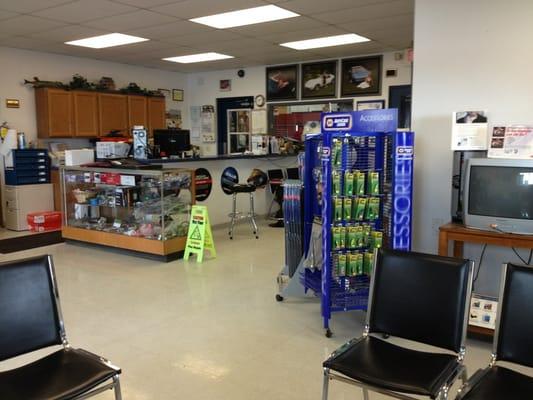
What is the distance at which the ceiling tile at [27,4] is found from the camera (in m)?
4.73

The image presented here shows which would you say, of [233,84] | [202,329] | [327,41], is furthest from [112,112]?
[202,329]

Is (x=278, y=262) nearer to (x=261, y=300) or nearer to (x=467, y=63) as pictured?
(x=261, y=300)

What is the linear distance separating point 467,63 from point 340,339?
222cm

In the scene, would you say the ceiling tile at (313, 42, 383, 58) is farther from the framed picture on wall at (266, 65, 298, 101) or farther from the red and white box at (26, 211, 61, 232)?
the red and white box at (26, 211, 61, 232)

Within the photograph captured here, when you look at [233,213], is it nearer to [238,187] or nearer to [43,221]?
[238,187]

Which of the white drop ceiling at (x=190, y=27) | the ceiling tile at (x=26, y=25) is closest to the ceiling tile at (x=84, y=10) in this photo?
the white drop ceiling at (x=190, y=27)

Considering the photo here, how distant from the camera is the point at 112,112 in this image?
326 inches

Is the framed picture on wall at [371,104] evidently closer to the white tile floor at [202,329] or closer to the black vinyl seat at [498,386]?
the white tile floor at [202,329]

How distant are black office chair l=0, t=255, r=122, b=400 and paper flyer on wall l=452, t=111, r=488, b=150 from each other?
8.72 feet

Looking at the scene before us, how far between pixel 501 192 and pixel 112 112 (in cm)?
694

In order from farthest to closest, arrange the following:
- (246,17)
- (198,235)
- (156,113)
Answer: (156,113) → (246,17) → (198,235)

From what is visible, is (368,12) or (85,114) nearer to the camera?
(368,12)

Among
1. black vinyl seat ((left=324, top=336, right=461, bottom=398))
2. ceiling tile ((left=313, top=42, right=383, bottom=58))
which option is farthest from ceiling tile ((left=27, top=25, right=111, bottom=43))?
black vinyl seat ((left=324, top=336, right=461, bottom=398))

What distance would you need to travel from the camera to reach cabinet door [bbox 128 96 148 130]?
28.2ft
